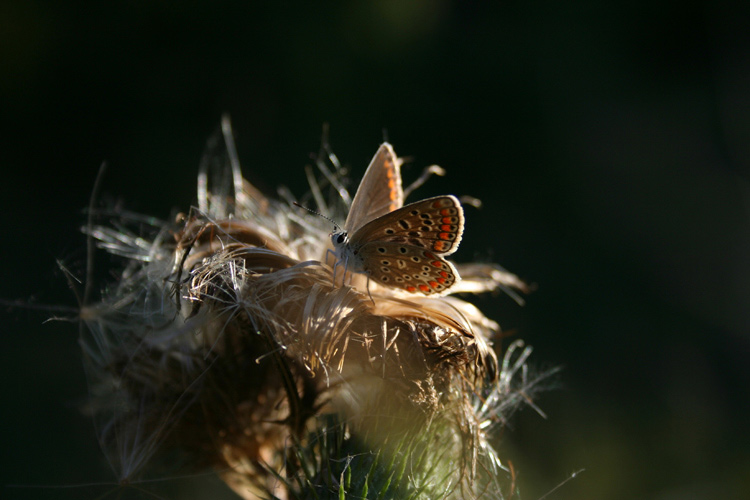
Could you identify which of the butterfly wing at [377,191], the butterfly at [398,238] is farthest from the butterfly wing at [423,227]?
the butterfly wing at [377,191]

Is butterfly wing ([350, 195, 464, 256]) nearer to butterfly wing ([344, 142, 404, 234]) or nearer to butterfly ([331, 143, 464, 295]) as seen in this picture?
butterfly ([331, 143, 464, 295])

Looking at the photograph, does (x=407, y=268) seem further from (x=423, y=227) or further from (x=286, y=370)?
(x=286, y=370)

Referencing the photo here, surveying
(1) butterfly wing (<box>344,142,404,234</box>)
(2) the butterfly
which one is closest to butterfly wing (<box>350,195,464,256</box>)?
(2) the butterfly

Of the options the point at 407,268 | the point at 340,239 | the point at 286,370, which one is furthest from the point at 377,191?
the point at 286,370

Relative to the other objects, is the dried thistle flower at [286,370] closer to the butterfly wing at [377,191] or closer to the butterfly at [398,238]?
the butterfly at [398,238]

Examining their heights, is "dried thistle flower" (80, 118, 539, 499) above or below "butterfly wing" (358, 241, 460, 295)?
below

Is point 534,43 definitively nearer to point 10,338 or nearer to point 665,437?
point 665,437

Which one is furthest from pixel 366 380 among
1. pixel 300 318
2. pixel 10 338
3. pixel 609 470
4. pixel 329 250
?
pixel 10 338
